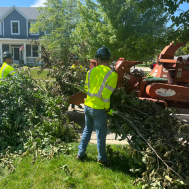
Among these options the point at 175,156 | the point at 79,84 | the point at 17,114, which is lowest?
the point at 175,156

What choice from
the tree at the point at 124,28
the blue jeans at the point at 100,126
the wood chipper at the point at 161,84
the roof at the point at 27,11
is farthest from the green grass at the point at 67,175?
the roof at the point at 27,11

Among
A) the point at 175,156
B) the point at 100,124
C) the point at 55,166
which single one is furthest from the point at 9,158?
the point at 175,156

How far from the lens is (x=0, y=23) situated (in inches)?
1093

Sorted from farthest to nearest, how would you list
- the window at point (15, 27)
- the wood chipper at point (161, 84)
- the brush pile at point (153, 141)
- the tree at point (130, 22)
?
the window at point (15, 27), the tree at point (130, 22), the wood chipper at point (161, 84), the brush pile at point (153, 141)

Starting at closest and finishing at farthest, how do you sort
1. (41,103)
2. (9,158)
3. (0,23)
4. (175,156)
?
(175,156) < (9,158) < (41,103) < (0,23)

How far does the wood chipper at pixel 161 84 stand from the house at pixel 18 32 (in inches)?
944

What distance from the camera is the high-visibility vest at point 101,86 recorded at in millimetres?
3443

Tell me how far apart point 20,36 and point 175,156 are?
28.7 metres

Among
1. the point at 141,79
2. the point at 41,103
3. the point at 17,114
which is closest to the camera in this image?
the point at 17,114

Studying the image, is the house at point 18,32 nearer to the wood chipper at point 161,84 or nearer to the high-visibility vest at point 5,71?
the high-visibility vest at point 5,71

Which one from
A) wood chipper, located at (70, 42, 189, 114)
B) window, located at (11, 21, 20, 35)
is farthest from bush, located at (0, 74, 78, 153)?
window, located at (11, 21, 20, 35)

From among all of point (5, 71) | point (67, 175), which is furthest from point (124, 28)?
point (67, 175)

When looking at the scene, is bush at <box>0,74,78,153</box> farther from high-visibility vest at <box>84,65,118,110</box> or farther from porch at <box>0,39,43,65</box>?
porch at <box>0,39,43,65</box>

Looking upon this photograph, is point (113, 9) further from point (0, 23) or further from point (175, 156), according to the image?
point (0, 23)
